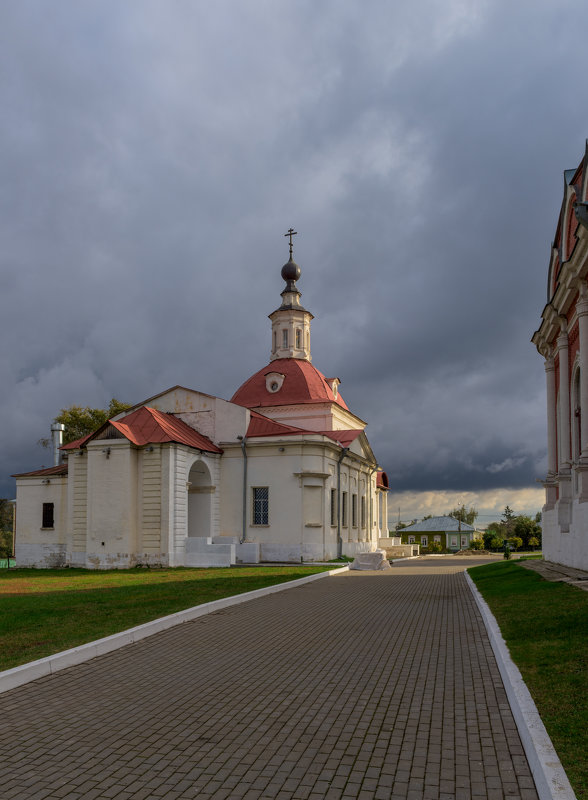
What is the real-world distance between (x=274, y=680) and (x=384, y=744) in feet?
8.26

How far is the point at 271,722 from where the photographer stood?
247 inches

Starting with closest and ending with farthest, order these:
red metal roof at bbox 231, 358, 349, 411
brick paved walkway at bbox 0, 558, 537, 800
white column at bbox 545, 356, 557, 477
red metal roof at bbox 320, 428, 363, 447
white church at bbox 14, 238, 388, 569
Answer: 1. brick paved walkway at bbox 0, 558, 537, 800
2. white column at bbox 545, 356, 557, 477
3. white church at bbox 14, 238, 388, 569
4. red metal roof at bbox 320, 428, 363, 447
5. red metal roof at bbox 231, 358, 349, 411

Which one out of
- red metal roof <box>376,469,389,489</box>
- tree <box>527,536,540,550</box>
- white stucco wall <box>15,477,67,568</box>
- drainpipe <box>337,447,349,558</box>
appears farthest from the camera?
tree <box>527,536,540,550</box>

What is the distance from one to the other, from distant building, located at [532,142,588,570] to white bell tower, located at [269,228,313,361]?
20.9 m

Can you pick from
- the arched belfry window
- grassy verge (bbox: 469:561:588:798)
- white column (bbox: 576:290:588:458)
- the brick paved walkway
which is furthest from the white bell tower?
the brick paved walkway

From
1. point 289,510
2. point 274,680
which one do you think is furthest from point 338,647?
point 289,510

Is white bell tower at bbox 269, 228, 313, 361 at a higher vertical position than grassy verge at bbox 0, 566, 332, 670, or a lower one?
higher

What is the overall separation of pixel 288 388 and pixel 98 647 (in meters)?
32.8

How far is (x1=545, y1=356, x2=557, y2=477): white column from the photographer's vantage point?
24.7m

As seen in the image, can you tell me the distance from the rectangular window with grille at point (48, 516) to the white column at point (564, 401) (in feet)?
75.1

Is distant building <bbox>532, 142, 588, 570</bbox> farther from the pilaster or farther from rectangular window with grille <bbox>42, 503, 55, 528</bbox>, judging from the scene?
rectangular window with grille <bbox>42, 503, 55, 528</bbox>

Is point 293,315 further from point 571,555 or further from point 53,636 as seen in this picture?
point 53,636

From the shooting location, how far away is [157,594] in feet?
54.7

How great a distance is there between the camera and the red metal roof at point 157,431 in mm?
28875
